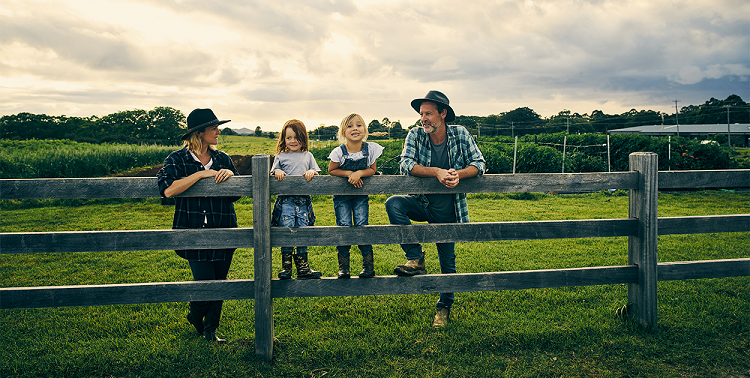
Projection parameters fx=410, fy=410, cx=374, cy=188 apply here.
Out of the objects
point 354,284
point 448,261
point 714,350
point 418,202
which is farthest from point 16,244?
point 714,350

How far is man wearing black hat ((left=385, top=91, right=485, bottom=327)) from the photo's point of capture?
11.5 feet

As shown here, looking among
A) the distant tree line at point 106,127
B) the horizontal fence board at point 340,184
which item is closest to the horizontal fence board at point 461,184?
the horizontal fence board at point 340,184

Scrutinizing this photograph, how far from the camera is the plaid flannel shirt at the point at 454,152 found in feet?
11.8

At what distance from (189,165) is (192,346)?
1.43 m

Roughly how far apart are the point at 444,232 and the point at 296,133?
1628mm

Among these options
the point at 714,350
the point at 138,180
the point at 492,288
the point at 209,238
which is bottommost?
the point at 714,350

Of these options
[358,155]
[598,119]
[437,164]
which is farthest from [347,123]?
[598,119]

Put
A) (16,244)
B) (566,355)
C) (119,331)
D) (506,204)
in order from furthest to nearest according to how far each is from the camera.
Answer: (506,204) → (119,331) → (566,355) → (16,244)

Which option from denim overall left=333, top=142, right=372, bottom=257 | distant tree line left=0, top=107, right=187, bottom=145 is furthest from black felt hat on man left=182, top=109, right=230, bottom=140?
distant tree line left=0, top=107, right=187, bottom=145

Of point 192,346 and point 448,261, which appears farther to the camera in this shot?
point 448,261

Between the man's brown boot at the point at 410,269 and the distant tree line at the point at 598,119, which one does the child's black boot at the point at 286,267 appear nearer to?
the man's brown boot at the point at 410,269

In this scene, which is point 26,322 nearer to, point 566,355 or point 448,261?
point 448,261

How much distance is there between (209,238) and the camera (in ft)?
9.82

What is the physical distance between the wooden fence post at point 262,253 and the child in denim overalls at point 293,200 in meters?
0.13
